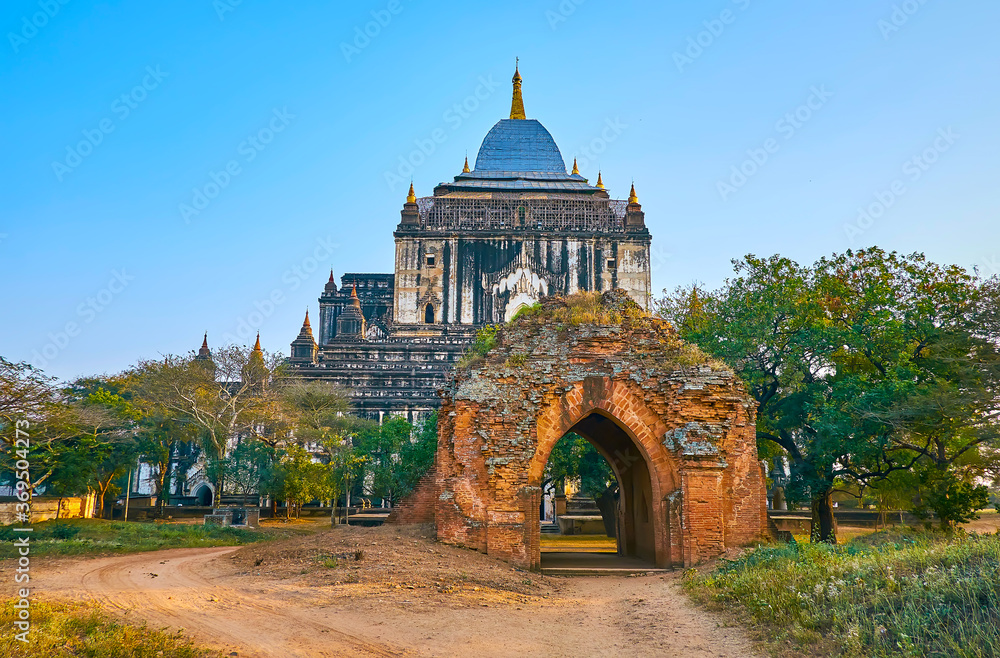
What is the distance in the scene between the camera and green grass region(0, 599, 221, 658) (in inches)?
276

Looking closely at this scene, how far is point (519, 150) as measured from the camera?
53125mm

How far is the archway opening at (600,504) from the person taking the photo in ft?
55.6

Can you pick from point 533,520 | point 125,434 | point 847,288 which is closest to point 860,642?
point 533,520

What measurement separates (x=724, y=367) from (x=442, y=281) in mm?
33247

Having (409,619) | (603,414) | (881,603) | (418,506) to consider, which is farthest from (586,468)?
(881,603)

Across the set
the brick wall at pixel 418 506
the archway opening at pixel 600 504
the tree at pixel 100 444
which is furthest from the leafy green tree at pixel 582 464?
the tree at pixel 100 444

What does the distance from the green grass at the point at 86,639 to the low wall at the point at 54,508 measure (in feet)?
56.3

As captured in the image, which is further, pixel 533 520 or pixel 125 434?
pixel 125 434

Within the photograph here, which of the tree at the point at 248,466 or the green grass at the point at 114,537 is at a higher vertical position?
the tree at the point at 248,466

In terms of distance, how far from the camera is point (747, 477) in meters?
14.8

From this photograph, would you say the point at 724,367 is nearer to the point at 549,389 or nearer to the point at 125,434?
the point at 549,389

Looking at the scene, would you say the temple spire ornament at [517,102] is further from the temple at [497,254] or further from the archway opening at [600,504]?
the archway opening at [600,504]

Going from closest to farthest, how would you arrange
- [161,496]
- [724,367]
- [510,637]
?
[510,637] < [724,367] < [161,496]

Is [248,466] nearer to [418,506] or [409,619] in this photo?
[418,506]
